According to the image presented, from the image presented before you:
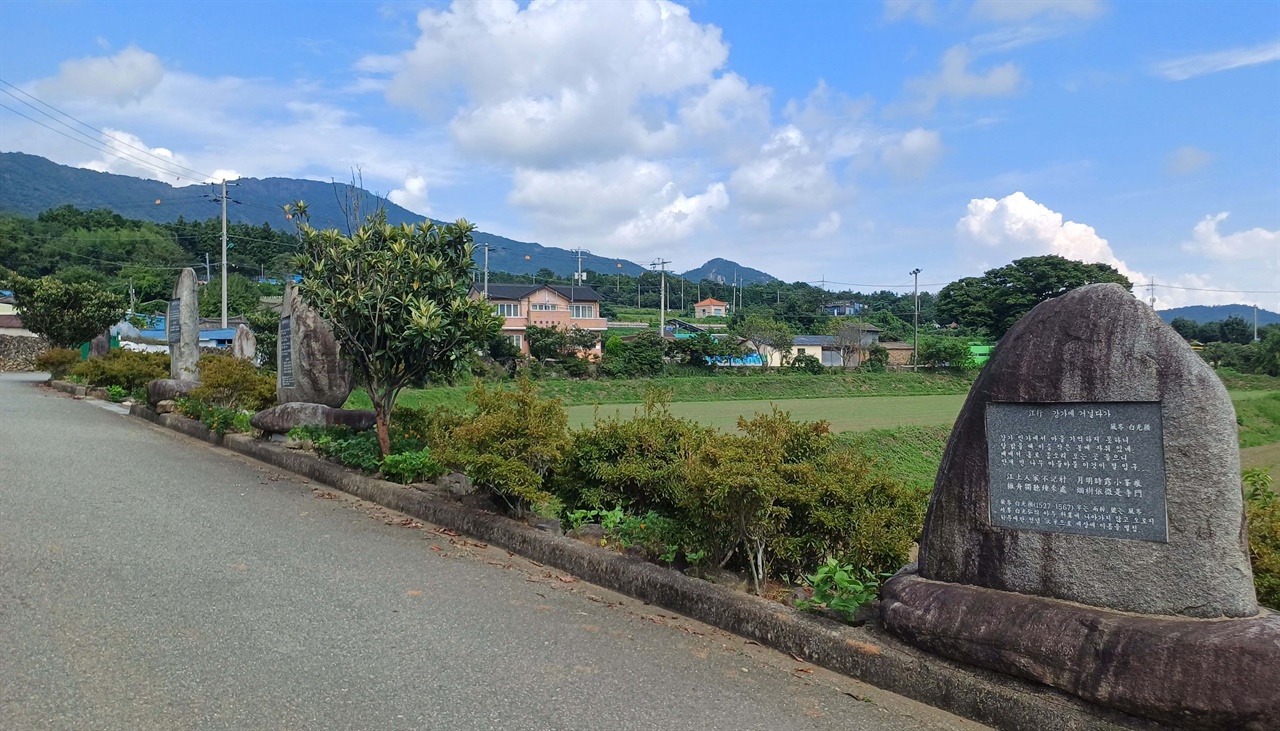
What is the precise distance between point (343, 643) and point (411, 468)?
4135 millimetres

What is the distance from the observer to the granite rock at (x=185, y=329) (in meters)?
17.5

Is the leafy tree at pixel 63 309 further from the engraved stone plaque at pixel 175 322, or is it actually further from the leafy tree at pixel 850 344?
the leafy tree at pixel 850 344

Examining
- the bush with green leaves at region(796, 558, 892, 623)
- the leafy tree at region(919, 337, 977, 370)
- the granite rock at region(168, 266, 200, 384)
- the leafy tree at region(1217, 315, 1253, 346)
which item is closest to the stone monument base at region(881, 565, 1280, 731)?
the bush with green leaves at region(796, 558, 892, 623)

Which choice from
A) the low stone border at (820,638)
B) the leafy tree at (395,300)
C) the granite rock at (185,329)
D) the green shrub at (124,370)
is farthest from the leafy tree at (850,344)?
the low stone border at (820,638)

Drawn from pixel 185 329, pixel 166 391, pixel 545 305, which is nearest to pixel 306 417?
pixel 166 391

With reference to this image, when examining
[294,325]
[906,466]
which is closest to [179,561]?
[294,325]

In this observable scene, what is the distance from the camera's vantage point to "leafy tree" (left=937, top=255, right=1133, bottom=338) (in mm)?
52331

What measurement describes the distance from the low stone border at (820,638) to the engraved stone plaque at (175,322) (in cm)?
1277

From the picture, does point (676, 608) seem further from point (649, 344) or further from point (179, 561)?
point (649, 344)

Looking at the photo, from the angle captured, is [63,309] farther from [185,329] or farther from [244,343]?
[185,329]

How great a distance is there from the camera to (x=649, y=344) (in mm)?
55938

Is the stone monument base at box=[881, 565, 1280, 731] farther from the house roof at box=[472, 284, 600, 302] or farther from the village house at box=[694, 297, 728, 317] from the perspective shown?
the village house at box=[694, 297, 728, 317]

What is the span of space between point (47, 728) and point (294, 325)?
8517 mm

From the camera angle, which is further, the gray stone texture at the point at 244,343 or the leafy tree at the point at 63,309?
the leafy tree at the point at 63,309
